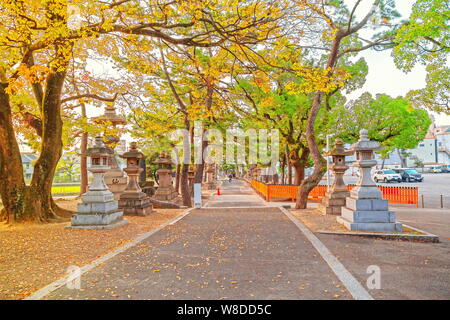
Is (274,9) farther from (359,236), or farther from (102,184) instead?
(102,184)

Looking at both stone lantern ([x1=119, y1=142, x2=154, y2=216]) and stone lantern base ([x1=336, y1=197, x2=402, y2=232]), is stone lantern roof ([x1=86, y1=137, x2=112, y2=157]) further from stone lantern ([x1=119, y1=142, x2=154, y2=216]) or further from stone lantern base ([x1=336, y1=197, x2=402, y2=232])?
stone lantern base ([x1=336, y1=197, x2=402, y2=232])

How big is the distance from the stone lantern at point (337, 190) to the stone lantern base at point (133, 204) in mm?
7673

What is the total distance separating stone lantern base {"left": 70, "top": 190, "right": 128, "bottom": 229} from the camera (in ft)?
28.4

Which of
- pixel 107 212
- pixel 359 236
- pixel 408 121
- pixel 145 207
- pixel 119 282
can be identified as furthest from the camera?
pixel 408 121

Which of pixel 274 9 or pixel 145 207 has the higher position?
pixel 274 9

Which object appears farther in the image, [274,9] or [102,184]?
[102,184]

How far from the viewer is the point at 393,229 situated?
7.77 metres

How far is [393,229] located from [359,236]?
47.4 inches

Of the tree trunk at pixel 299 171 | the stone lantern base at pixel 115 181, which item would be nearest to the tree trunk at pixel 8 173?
the stone lantern base at pixel 115 181

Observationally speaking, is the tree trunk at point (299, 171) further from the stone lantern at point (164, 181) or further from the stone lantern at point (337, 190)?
the stone lantern at point (164, 181)

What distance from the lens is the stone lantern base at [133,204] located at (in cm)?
1182

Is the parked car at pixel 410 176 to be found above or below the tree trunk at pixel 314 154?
below

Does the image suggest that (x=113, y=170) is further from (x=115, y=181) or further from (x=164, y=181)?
(x=164, y=181)

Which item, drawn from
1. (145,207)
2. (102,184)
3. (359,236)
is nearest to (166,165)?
(145,207)
